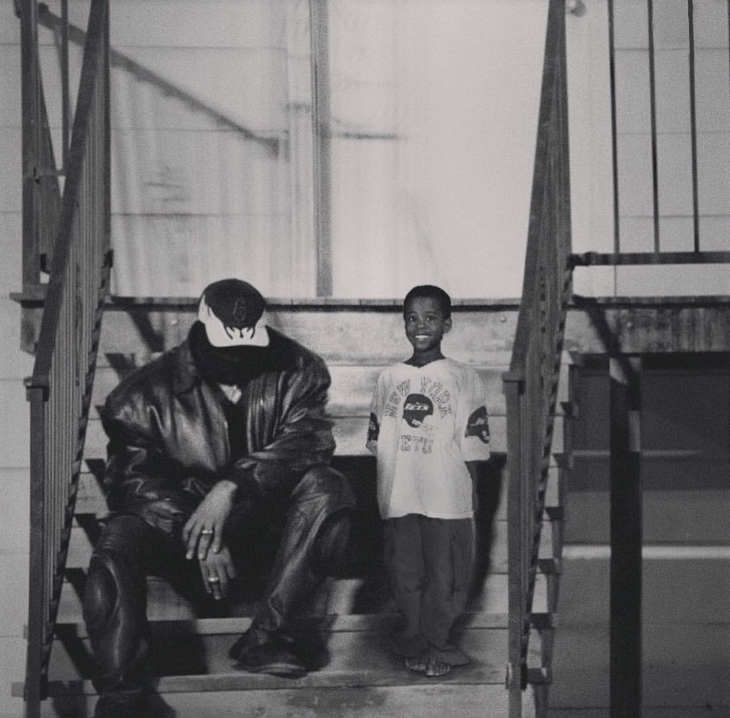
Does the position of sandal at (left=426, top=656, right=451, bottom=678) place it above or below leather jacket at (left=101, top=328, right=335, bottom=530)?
below

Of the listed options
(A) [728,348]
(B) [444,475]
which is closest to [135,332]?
(B) [444,475]

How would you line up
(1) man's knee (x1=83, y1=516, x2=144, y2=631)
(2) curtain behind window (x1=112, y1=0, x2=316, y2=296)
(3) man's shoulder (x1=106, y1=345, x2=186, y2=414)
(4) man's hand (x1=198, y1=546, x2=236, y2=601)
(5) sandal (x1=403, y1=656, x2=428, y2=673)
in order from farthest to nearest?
1. (2) curtain behind window (x1=112, y1=0, x2=316, y2=296)
2. (3) man's shoulder (x1=106, y1=345, x2=186, y2=414)
3. (5) sandal (x1=403, y1=656, x2=428, y2=673)
4. (4) man's hand (x1=198, y1=546, x2=236, y2=601)
5. (1) man's knee (x1=83, y1=516, x2=144, y2=631)

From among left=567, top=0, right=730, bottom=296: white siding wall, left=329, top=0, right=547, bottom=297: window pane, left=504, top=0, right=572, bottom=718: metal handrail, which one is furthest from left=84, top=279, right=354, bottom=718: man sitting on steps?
left=567, top=0, right=730, bottom=296: white siding wall

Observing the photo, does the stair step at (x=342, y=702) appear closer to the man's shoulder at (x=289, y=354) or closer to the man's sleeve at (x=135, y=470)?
the man's sleeve at (x=135, y=470)

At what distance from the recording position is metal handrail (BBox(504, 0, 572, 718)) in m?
4.34

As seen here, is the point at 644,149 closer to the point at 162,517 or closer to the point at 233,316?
the point at 233,316

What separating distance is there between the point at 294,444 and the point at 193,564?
499 millimetres

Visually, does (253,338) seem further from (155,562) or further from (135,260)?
(135,260)

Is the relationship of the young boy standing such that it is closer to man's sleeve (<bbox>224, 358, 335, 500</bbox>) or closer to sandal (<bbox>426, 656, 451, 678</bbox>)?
sandal (<bbox>426, 656, 451, 678</bbox>)

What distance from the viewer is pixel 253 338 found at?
4.79 m

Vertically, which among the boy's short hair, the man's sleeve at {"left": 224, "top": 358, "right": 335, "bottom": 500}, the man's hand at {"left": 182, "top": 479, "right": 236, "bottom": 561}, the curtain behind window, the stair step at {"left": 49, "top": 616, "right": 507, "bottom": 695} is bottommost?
the stair step at {"left": 49, "top": 616, "right": 507, "bottom": 695}

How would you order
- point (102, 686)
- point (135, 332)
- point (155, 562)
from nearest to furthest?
point (102, 686)
point (155, 562)
point (135, 332)

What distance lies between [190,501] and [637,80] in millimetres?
3280

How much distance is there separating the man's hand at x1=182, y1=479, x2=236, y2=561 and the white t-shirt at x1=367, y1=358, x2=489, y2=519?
0.52m
